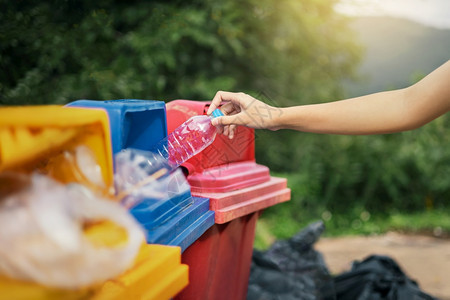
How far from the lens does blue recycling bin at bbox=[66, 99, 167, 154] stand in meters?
1.62

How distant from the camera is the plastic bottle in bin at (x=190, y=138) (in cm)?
219

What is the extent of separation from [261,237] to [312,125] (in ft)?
9.12

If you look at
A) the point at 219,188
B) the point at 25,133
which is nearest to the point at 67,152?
the point at 25,133

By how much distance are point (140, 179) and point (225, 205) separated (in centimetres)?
73

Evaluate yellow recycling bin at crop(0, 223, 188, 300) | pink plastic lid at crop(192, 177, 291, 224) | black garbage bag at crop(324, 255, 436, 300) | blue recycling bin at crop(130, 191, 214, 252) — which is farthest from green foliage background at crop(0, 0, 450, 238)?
yellow recycling bin at crop(0, 223, 188, 300)

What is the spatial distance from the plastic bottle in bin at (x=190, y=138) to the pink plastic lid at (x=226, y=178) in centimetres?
11

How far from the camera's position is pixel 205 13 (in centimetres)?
442

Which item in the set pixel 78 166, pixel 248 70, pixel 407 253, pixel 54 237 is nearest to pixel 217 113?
pixel 78 166

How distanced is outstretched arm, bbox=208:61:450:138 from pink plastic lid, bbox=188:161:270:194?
0.29 metres

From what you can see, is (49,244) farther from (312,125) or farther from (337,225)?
(337,225)

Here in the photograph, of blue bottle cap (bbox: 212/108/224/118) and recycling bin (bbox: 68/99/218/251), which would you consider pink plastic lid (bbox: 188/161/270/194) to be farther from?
blue bottle cap (bbox: 212/108/224/118)

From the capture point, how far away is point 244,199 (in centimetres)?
232

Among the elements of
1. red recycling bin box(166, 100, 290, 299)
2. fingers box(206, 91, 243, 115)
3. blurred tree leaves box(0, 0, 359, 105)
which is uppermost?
blurred tree leaves box(0, 0, 359, 105)

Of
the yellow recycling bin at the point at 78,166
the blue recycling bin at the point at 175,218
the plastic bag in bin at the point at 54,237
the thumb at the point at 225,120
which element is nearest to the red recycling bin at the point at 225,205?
the blue recycling bin at the point at 175,218
